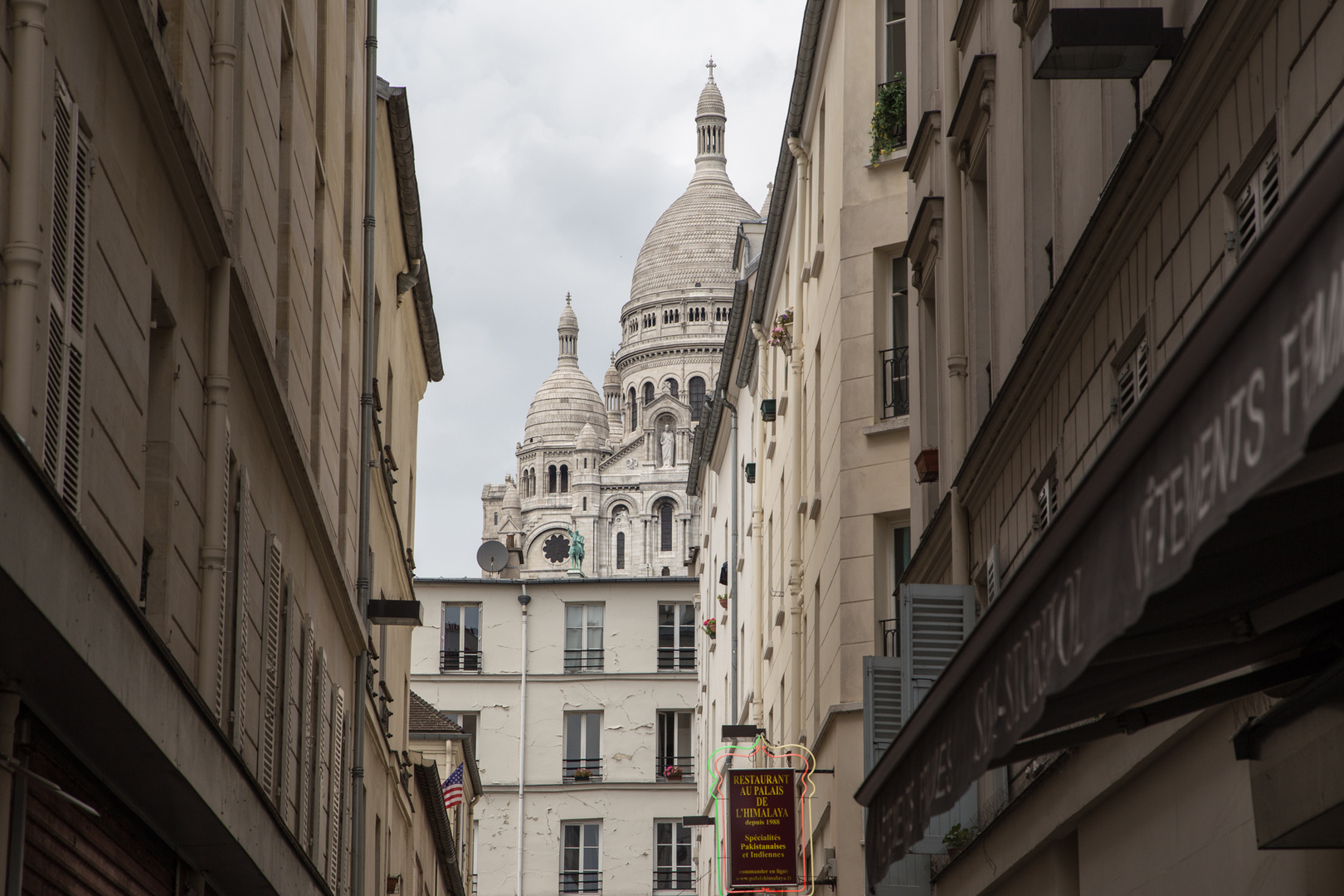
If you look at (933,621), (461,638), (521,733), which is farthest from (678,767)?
(933,621)

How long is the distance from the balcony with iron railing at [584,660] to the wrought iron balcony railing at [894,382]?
39.6 m

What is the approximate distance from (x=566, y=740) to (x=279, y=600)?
151 ft

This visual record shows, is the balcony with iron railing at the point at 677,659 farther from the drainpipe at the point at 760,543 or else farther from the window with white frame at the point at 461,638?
the drainpipe at the point at 760,543

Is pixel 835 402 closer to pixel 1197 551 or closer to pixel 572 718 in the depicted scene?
pixel 1197 551

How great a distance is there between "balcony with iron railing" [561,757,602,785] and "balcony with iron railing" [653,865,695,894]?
11.1ft

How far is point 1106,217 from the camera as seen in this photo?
10.3 metres

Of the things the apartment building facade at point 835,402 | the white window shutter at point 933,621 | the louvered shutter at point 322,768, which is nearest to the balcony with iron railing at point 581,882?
the apartment building facade at point 835,402

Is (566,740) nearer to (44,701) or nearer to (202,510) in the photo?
(202,510)

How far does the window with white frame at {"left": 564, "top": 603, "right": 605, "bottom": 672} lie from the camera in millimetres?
61875

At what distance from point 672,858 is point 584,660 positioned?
669cm

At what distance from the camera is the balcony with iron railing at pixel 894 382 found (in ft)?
75.0

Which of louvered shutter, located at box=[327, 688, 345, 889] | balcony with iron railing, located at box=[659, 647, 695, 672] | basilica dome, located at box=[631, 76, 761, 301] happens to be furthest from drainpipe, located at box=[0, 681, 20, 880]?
basilica dome, located at box=[631, 76, 761, 301]

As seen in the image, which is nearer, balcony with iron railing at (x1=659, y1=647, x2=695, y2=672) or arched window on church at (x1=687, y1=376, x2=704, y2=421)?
balcony with iron railing at (x1=659, y1=647, x2=695, y2=672)

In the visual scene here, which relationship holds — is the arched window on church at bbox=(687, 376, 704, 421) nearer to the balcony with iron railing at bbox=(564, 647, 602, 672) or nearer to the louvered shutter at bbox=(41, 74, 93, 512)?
the balcony with iron railing at bbox=(564, 647, 602, 672)
